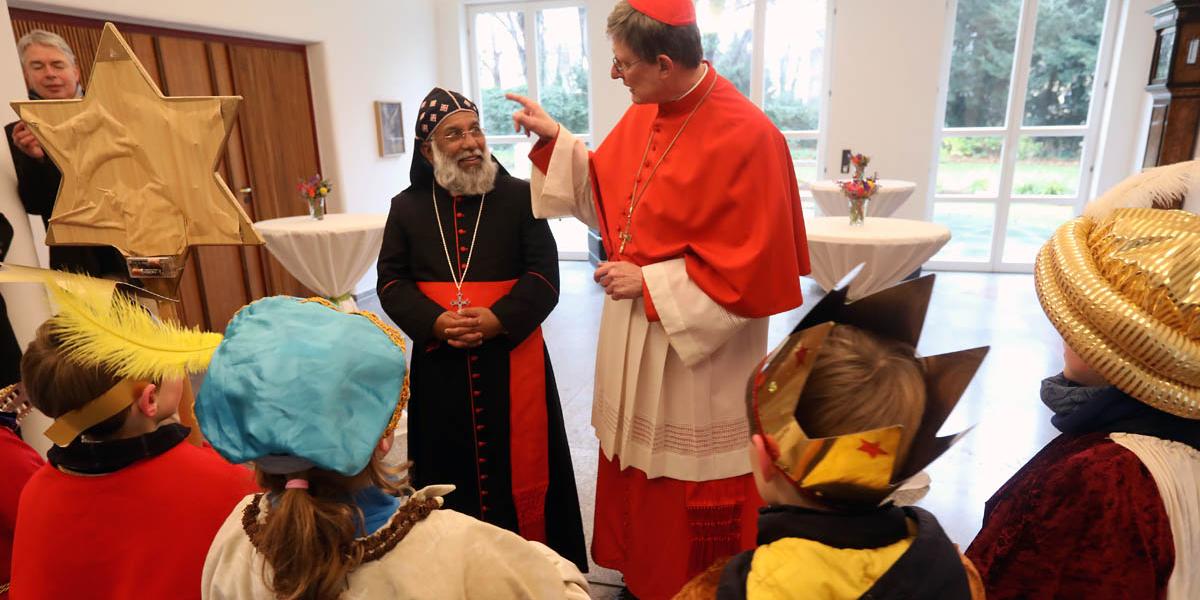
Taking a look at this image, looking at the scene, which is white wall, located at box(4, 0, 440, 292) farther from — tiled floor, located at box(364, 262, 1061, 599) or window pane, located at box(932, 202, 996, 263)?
window pane, located at box(932, 202, 996, 263)

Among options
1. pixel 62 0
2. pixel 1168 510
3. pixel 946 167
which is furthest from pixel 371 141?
pixel 1168 510

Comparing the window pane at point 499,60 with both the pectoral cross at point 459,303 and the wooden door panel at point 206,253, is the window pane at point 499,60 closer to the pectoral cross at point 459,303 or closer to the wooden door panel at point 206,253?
the wooden door panel at point 206,253

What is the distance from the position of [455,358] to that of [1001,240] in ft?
23.8

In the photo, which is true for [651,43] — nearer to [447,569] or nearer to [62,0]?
[447,569]

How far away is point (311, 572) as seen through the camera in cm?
87

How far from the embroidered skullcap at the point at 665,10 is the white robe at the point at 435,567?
1.31m

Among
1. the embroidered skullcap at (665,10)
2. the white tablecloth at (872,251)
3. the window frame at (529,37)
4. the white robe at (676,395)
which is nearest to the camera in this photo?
the embroidered skullcap at (665,10)

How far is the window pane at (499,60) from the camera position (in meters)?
8.20

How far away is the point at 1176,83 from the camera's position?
202 inches

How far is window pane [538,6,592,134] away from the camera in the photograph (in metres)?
8.06

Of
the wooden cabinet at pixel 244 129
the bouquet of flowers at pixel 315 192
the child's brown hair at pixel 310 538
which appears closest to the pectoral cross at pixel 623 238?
the child's brown hair at pixel 310 538

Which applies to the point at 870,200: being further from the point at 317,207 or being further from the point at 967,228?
the point at 317,207

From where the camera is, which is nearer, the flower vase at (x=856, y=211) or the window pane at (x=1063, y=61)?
the flower vase at (x=856, y=211)

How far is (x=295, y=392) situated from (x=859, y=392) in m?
0.73
